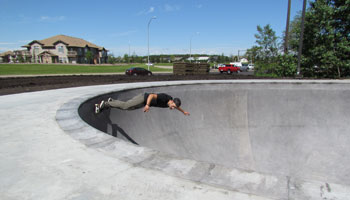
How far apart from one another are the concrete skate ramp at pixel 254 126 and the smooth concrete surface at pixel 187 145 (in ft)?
0.16

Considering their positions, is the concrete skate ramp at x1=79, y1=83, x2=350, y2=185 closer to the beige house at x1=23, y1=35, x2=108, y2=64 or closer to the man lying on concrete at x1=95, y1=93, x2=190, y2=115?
the man lying on concrete at x1=95, y1=93, x2=190, y2=115

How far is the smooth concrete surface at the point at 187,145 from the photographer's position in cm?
204

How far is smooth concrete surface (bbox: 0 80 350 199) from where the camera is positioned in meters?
2.04

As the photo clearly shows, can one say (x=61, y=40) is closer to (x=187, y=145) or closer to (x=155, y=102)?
(x=187, y=145)

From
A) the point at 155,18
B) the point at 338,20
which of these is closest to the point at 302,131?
the point at 338,20

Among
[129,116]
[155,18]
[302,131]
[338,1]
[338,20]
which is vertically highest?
[155,18]

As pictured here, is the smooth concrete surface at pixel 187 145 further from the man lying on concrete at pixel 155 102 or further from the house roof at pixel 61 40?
the house roof at pixel 61 40

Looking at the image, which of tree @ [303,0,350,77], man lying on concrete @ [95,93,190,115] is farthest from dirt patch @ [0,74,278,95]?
tree @ [303,0,350,77]

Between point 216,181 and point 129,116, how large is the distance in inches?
240

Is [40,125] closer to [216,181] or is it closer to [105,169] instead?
[105,169]

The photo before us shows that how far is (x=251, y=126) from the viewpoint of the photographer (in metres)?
10.4

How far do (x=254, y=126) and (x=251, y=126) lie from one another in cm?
17

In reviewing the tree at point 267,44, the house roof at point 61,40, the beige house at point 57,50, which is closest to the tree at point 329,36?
the tree at point 267,44

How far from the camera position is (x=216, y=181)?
2.11 m
